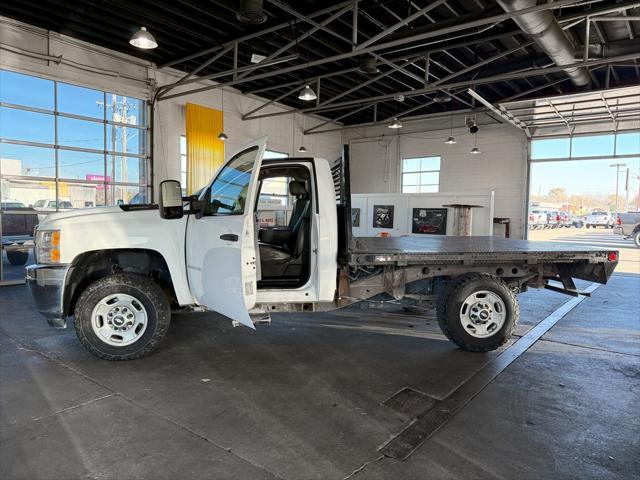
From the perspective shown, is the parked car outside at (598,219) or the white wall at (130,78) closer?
the white wall at (130,78)

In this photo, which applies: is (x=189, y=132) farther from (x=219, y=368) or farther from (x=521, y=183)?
(x=521, y=183)

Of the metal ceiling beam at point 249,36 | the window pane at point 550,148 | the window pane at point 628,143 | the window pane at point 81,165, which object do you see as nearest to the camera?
the metal ceiling beam at point 249,36

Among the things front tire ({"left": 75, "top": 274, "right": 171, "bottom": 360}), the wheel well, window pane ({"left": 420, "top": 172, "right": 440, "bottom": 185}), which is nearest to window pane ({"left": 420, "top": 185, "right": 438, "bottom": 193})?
window pane ({"left": 420, "top": 172, "right": 440, "bottom": 185})

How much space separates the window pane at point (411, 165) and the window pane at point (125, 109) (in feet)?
34.4

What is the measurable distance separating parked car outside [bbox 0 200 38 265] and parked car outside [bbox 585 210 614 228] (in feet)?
114

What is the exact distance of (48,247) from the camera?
13.5 ft

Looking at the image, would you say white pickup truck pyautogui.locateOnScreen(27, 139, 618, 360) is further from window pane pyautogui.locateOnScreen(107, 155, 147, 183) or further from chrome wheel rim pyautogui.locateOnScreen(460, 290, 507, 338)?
window pane pyautogui.locateOnScreen(107, 155, 147, 183)

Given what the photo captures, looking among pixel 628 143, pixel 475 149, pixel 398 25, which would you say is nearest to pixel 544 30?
pixel 398 25

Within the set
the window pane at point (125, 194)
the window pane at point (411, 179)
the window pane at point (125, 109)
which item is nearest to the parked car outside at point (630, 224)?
the window pane at point (411, 179)

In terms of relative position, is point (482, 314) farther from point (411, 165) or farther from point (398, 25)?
point (411, 165)

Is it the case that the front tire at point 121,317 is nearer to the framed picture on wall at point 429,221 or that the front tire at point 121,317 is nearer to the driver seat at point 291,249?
the driver seat at point 291,249

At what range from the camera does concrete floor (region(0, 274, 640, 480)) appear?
2531mm

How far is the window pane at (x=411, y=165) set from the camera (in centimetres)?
1748

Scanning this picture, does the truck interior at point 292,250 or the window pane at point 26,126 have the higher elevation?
the window pane at point 26,126
